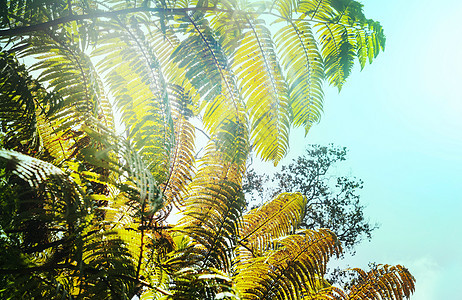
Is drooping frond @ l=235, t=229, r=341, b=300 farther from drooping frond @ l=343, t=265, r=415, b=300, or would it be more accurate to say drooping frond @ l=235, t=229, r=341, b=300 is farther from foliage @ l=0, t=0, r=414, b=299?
drooping frond @ l=343, t=265, r=415, b=300

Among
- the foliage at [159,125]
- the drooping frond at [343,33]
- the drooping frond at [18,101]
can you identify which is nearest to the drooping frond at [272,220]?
the foliage at [159,125]

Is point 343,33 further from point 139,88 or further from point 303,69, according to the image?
point 139,88

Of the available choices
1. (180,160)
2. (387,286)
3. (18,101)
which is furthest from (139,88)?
(387,286)

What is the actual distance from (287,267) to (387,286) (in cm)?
52

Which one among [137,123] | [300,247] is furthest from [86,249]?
[300,247]

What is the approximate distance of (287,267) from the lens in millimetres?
1396

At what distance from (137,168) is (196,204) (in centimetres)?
83

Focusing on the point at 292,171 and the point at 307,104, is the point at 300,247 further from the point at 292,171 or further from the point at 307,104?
the point at 292,171

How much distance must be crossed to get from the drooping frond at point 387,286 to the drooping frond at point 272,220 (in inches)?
19.4

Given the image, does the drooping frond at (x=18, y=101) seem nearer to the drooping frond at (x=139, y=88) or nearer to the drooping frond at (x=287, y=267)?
the drooping frond at (x=139, y=88)

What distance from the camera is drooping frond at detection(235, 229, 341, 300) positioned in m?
1.37

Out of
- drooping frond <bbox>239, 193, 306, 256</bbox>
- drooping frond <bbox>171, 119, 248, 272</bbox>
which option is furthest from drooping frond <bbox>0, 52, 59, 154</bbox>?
drooping frond <bbox>239, 193, 306, 256</bbox>

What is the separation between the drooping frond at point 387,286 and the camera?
1.49 metres

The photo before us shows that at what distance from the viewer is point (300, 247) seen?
1.43 metres
